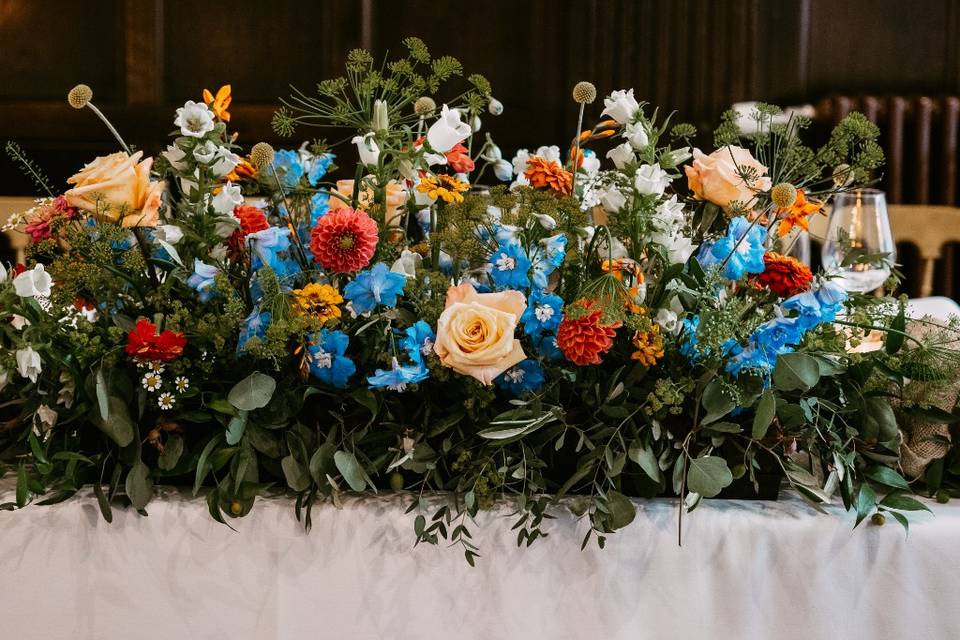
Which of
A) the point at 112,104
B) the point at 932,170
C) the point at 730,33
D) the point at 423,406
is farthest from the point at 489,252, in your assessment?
the point at 112,104

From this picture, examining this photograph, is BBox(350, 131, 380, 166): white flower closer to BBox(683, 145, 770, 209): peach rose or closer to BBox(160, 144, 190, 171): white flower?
BBox(160, 144, 190, 171): white flower

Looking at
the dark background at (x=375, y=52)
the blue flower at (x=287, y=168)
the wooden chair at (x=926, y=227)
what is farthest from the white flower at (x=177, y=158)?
the dark background at (x=375, y=52)

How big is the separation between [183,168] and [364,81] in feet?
0.59

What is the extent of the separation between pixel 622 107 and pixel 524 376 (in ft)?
0.83

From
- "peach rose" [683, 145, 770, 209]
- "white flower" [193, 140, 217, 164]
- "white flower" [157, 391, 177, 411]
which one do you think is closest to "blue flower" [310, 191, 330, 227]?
"white flower" [193, 140, 217, 164]

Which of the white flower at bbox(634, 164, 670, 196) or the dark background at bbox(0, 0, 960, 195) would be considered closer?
the white flower at bbox(634, 164, 670, 196)

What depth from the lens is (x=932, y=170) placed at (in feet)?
11.4

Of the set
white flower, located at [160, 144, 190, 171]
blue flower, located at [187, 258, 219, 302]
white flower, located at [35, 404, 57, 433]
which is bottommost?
white flower, located at [35, 404, 57, 433]

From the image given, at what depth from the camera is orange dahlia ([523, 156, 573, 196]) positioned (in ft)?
3.22

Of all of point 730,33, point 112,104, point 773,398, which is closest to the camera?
point 773,398

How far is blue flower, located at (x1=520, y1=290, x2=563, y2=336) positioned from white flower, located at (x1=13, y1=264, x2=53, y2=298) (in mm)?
391

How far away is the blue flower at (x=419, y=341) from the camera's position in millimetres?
867

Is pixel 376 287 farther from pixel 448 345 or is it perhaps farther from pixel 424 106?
pixel 424 106

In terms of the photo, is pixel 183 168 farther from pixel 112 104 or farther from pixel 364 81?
pixel 112 104
